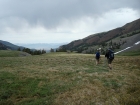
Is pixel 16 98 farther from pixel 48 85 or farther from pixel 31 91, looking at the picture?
pixel 48 85

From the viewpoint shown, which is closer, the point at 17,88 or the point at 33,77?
the point at 17,88

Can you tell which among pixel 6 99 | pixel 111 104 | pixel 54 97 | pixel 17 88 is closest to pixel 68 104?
pixel 54 97

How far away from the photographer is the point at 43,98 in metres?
10.7

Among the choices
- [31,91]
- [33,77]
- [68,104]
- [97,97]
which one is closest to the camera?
[68,104]

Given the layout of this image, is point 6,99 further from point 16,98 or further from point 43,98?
point 43,98

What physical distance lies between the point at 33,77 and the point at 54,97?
6186 mm

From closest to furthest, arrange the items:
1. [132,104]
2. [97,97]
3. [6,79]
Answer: [132,104]
[97,97]
[6,79]

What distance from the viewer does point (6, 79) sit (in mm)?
14977

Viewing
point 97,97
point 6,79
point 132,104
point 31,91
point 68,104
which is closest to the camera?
point 132,104

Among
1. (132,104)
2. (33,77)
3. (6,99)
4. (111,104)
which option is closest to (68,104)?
(111,104)

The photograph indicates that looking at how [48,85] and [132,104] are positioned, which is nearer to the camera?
[132,104]

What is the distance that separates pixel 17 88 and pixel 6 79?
267cm

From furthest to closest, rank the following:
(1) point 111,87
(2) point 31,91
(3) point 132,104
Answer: (1) point 111,87
(2) point 31,91
(3) point 132,104

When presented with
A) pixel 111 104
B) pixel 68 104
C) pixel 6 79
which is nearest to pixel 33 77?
pixel 6 79
